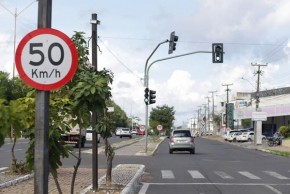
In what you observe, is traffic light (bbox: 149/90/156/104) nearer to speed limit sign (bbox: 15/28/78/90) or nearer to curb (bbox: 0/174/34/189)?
curb (bbox: 0/174/34/189)

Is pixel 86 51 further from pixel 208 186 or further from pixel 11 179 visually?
pixel 208 186

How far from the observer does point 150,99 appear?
37.8 m

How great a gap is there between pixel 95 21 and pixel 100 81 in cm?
434

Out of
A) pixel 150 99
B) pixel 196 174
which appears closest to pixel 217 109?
pixel 150 99

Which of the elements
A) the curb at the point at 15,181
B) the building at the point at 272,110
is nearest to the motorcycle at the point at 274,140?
the building at the point at 272,110

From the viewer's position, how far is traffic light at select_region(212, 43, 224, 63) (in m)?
31.9

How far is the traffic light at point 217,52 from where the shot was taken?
105ft

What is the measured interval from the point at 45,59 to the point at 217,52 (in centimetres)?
2705

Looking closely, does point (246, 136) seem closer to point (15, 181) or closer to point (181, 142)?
point (181, 142)

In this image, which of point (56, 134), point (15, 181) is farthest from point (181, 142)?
point (56, 134)

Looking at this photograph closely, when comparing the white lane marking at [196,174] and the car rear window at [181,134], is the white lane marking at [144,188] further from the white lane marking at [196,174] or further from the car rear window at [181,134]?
the car rear window at [181,134]

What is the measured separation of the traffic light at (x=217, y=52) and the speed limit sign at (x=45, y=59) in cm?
2693

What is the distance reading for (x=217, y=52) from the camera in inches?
1257

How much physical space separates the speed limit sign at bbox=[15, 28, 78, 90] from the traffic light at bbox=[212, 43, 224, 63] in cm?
2693
